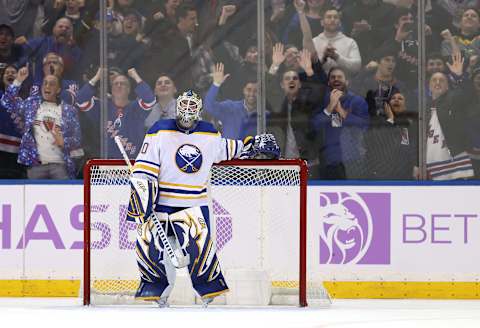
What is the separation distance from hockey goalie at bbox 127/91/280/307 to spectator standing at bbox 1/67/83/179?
6.25ft

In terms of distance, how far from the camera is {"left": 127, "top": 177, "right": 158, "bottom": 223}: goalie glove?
21.9ft

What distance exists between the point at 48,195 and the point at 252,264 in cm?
139

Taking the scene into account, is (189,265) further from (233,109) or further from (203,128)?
(233,109)

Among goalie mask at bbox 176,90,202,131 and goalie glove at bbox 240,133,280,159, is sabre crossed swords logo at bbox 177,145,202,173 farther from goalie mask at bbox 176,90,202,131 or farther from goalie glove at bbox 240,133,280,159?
goalie glove at bbox 240,133,280,159

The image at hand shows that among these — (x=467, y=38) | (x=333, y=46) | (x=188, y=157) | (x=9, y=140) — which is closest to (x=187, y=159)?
(x=188, y=157)

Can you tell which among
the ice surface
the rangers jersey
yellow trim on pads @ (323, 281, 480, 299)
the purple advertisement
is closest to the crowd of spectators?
the purple advertisement

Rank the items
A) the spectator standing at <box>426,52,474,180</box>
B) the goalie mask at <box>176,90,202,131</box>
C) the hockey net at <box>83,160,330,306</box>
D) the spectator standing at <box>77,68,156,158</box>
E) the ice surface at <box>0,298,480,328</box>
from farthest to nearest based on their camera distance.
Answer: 1. the spectator standing at <box>77,68,156,158</box>
2. the spectator standing at <box>426,52,474,180</box>
3. the hockey net at <box>83,160,330,306</box>
4. the goalie mask at <box>176,90,202,131</box>
5. the ice surface at <box>0,298,480,328</box>

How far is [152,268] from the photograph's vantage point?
6.93 meters

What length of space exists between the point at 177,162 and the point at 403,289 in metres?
2.00

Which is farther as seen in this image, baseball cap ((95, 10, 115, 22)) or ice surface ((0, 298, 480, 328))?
baseball cap ((95, 10, 115, 22))

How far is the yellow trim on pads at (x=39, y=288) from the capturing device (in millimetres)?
8172

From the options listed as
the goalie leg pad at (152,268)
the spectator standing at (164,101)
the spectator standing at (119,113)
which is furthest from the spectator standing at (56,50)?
the goalie leg pad at (152,268)

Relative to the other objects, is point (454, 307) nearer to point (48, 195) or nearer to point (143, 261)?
point (143, 261)

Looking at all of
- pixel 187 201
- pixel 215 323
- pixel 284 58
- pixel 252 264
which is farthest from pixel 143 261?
pixel 284 58
